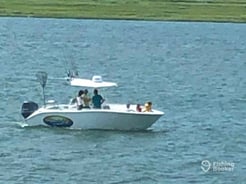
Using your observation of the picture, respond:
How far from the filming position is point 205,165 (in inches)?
1897

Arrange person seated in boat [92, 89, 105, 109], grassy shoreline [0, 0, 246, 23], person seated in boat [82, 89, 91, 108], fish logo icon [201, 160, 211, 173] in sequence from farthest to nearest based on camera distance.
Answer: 1. grassy shoreline [0, 0, 246, 23]
2. person seated in boat [82, 89, 91, 108]
3. person seated in boat [92, 89, 105, 109]
4. fish logo icon [201, 160, 211, 173]

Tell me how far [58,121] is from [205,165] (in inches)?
417

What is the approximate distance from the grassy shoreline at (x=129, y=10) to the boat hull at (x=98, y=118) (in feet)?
374

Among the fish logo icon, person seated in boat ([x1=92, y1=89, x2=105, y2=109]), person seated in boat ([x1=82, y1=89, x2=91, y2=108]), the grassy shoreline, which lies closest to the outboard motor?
person seated in boat ([x1=82, y1=89, x2=91, y2=108])

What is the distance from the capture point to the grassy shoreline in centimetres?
17275

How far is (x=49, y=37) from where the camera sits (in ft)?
458

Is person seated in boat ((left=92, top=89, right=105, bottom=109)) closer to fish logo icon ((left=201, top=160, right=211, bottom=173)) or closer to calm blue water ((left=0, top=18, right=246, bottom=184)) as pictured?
calm blue water ((left=0, top=18, right=246, bottom=184))

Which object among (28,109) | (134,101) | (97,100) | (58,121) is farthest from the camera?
(134,101)

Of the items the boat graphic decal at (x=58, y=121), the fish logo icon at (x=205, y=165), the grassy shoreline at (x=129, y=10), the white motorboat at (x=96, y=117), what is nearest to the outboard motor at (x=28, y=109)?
the white motorboat at (x=96, y=117)

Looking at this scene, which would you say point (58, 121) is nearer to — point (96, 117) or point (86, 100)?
point (86, 100)

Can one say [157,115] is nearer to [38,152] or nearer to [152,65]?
[38,152]

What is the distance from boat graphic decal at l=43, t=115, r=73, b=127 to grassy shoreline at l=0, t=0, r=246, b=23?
114014 millimetres

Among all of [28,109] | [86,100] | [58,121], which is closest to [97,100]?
[86,100]

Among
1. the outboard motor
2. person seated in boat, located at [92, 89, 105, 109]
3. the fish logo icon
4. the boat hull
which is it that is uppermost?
the outboard motor
